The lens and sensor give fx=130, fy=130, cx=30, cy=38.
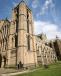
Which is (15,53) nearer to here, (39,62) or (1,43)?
(1,43)

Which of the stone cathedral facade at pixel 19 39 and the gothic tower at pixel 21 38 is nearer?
the gothic tower at pixel 21 38

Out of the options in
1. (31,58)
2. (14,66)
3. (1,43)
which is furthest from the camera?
(1,43)

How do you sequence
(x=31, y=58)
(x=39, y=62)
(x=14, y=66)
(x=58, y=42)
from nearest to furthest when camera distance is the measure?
(x=14, y=66) < (x=31, y=58) < (x=39, y=62) < (x=58, y=42)

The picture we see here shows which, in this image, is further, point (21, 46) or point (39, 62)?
point (39, 62)

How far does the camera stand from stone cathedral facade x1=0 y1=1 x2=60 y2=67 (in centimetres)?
3291

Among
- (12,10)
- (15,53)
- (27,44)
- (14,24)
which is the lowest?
(15,53)

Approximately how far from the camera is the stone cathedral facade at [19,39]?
1296 inches

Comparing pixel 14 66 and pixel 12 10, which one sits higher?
pixel 12 10

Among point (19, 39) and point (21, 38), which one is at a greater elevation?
point (21, 38)

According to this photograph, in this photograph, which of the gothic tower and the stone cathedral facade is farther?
the stone cathedral facade

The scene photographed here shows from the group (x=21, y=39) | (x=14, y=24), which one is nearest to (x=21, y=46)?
(x=21, y=39)

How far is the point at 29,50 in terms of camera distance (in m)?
35.4

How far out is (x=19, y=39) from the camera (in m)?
33.7

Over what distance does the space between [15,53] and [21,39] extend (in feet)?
13.2
